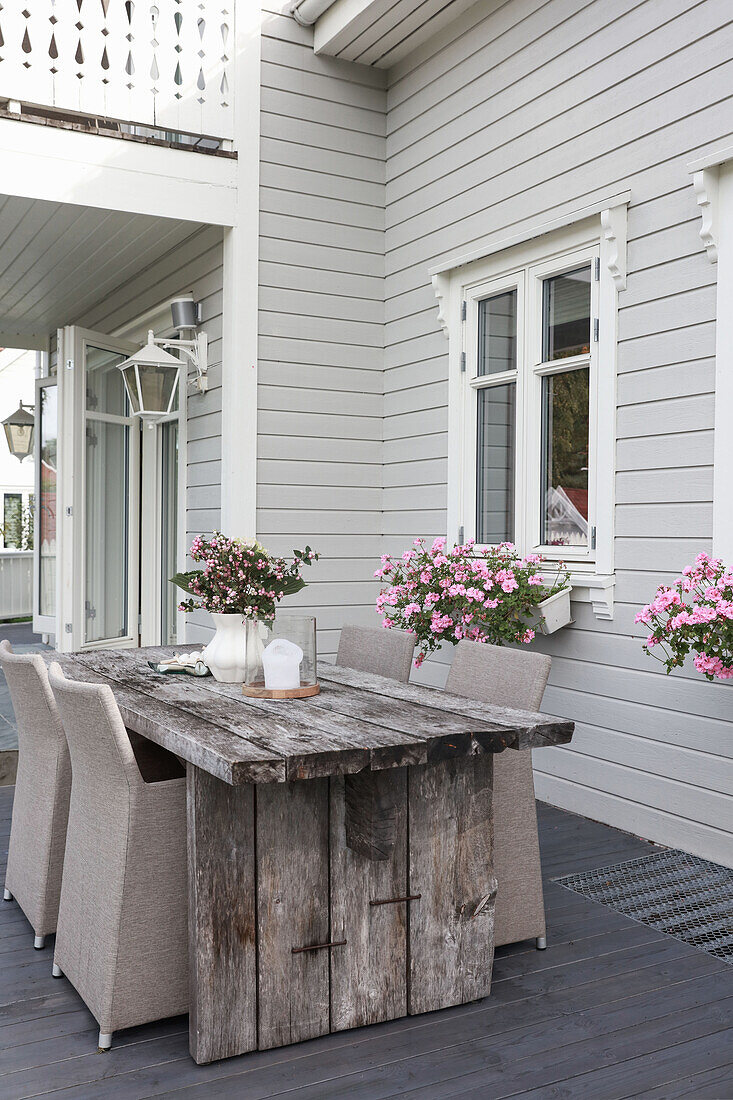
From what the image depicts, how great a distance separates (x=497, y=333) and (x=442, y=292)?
44 cm

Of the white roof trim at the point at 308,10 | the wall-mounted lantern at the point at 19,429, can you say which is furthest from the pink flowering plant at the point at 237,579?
the wall-mounted lantern at the point at 19,429

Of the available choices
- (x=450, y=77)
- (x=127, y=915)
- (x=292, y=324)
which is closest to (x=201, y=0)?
(x=450, y=77)

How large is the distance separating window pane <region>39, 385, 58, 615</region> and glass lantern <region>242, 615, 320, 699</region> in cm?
500

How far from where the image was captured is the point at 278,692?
8.56ft

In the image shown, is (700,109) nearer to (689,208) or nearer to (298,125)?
(689,208)

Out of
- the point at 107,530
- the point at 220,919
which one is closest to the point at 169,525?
the point at 107,530

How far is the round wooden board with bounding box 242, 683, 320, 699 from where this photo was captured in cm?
261

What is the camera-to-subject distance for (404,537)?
5094 mm

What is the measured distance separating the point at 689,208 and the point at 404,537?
2.27m

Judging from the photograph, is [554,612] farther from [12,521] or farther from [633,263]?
[12,521]

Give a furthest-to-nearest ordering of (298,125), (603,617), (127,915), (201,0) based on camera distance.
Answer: (298,125)
(201,0)
(603,617)
(127,915)

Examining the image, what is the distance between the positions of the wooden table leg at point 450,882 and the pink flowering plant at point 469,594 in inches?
53.9

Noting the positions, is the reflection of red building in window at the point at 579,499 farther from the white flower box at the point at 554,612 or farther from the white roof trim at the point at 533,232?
the white roof trim at the point at 533,232

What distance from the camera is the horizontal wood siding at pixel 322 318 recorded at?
4863mm
